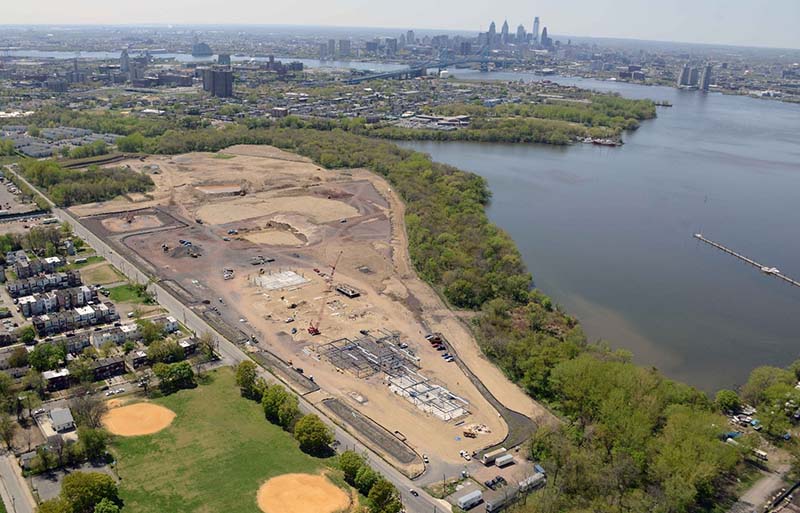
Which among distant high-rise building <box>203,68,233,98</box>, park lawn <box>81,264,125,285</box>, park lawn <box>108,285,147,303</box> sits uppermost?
distant high-rise building <box>203,68,233,98</box>

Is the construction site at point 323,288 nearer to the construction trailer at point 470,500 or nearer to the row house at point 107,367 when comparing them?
the construction trailer at point 470,500

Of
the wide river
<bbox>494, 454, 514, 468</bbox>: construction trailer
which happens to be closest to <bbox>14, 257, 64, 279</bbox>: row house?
<bbox>494, 454, 514, 468</bbox>: construction trailer

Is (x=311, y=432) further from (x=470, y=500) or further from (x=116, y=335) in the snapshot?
(x=116, y=335)

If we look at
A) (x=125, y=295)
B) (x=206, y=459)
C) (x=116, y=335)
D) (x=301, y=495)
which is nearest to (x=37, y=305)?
(x=125, y=295)

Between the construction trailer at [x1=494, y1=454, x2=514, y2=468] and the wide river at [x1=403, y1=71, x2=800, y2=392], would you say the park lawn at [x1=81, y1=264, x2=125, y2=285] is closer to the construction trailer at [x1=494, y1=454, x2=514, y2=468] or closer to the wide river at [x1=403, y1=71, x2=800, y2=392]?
the construction trailer at [x1=494, y1=454, x2=514, y2=468]

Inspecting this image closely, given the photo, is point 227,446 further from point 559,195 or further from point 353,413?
point 559,195

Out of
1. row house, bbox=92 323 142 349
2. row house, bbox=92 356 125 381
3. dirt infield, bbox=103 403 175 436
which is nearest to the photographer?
dirt infield, bbox=103 403 175 436
